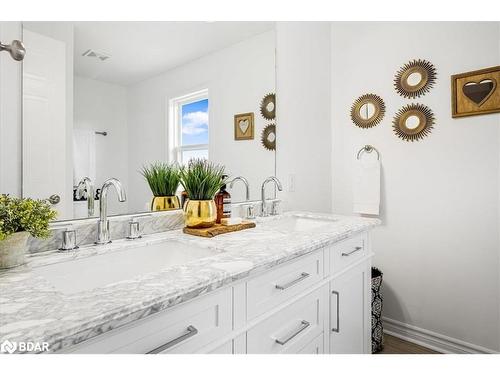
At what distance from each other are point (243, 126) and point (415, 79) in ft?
3.99

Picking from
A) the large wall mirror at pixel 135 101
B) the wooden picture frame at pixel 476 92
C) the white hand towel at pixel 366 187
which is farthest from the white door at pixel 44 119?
the wooden picture frame at pixel 476 92

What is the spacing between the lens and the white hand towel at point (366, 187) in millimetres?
2193

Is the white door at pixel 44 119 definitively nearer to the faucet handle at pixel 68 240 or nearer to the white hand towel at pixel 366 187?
the faucet handle at pixel 68 240

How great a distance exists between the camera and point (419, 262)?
6.83 feet

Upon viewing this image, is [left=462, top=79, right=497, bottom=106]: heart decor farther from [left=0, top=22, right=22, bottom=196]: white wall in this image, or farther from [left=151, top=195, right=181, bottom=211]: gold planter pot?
[left=0, top=22, right=22, bottom=196]: white wall

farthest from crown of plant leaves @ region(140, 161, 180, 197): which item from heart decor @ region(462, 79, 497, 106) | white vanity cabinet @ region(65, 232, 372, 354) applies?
heart decor @ region(462, 79, 497, 106)

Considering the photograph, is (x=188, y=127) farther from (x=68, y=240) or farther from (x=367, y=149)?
(x=367, y=149)

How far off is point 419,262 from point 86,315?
2117 millimetres

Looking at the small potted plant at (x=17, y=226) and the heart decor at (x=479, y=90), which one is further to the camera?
the heart decor at (x=479, y=90)

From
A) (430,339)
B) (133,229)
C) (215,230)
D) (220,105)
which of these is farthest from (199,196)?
(430,339)

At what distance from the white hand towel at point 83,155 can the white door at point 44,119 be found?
41 mm

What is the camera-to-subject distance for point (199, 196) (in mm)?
1344
